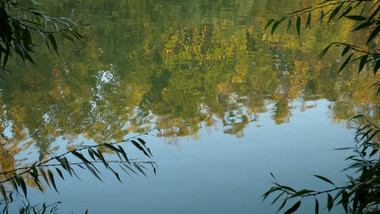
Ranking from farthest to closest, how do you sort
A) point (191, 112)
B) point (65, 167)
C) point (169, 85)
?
point (169, 85) < point (191, 112) < point (65, 167)

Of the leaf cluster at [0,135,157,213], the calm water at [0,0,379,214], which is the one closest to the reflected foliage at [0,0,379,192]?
the calm water at [0,0,379,214]

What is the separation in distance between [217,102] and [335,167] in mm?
1670

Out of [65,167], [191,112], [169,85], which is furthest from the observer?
[169,85]

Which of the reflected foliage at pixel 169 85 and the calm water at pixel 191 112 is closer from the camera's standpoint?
the calm water at pixel 191 112

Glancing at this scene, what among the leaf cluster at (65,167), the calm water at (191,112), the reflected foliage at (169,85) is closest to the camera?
the leaf cluster at (65,167)

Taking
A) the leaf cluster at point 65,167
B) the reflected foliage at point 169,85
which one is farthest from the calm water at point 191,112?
the leaf cluster at point 65,167

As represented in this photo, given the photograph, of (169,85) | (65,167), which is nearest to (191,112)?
(169,85)

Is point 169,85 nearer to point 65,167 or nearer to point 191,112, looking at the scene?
point 191,112

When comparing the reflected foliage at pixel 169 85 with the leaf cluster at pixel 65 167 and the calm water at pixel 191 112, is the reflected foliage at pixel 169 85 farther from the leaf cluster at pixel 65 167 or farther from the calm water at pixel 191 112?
the leaf cluster at pixel 65 167

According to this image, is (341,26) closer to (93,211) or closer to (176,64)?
(176,64)

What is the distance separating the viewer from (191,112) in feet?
14.6

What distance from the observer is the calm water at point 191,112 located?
295 centimetres

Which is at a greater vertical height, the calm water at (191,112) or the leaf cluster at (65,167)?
the leaf cluster at (65,167)

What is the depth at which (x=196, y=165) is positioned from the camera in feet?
10.7
